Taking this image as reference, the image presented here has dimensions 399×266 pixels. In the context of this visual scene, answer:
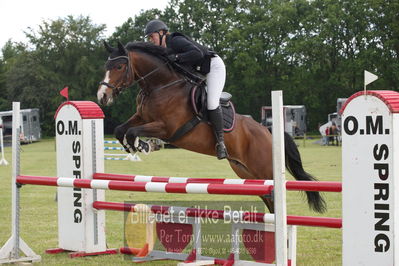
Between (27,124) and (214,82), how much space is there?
1342 inches

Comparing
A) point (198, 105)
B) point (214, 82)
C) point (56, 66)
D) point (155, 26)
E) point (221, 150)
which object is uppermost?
point (56, 66)

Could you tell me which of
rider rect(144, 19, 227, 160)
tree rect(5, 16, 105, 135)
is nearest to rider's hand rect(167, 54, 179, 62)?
rider rect(144, 19, 227, 160)

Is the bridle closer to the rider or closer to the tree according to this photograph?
the rider

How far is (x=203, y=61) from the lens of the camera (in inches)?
221

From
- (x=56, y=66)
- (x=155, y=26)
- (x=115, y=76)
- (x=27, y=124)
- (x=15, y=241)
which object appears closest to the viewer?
(x=15, y=241)

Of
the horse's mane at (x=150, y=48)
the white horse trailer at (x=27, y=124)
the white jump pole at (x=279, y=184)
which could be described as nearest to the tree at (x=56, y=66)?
the white horse trailer at (x=27, y=124)

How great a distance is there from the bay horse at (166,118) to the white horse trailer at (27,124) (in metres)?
31.7

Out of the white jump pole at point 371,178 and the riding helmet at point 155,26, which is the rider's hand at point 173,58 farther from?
the white jump pole at point 371,178

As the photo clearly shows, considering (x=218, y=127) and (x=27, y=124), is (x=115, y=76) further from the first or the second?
(x=27, y=124)

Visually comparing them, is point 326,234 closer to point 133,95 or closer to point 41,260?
point 41,260

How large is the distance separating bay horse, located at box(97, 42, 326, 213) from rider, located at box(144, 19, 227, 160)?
0.11 meters

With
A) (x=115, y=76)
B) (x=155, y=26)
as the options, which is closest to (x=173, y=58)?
(x=155, y=26)

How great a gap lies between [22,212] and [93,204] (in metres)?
3.35

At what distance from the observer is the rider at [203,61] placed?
5422 mm
